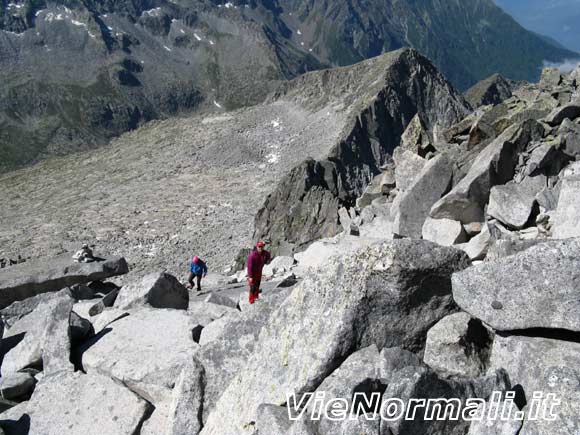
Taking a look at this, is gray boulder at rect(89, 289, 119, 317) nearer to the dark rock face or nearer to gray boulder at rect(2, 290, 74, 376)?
gray boulder at rect(2, 290, 74, 376)

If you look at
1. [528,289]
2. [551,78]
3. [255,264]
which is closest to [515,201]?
[255,264]

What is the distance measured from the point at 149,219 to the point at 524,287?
2262 inches

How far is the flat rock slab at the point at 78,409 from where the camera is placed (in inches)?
324

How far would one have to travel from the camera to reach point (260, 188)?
224 ft

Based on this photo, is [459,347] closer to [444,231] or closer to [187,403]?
[187,403]

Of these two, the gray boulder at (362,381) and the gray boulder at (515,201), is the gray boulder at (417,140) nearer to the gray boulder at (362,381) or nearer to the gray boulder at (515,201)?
the gray boulder at (515,201)

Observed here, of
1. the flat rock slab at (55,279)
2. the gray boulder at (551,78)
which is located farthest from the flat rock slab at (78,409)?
the gray boulder at (551,78)

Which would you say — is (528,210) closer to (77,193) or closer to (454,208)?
(454,208)

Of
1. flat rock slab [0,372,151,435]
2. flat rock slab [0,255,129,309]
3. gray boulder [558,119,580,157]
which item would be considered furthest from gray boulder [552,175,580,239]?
flat rock slab [0,255,129,309]

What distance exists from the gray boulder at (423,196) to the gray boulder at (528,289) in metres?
8.51

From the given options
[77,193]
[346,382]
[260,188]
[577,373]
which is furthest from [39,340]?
[77,193]

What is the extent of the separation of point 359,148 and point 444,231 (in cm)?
6236

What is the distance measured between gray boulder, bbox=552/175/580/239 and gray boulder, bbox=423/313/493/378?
13.1ft

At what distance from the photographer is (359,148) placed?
74.6 meters
